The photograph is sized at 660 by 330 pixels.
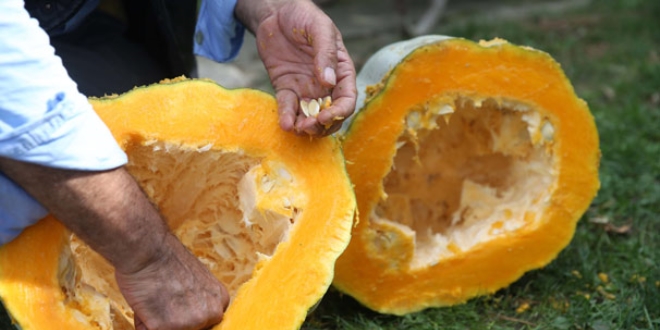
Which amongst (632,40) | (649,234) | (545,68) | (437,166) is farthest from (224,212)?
(632,40)

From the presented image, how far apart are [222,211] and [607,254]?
47.5 inches

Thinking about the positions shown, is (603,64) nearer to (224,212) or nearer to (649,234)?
(649,234)

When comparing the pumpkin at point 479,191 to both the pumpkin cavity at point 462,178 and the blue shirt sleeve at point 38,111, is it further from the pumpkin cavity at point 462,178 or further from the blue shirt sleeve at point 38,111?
the blue shirt sleeve at point 38,111

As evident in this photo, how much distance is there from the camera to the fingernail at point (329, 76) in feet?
5.81

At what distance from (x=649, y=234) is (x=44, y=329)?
6.18ft

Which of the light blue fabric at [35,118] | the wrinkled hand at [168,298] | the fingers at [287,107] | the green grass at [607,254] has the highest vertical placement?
the light blue fabric at [35,118]

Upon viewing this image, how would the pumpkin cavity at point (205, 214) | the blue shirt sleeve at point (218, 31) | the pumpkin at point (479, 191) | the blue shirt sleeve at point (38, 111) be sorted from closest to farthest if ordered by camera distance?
1. the blue shirt sleeve at point (38, 111)
2. the pumpkin cavity at point (205, 214)
3. the pumpkin at point (479, 191)
4. the blue shirt sleeve at point (218, 31)

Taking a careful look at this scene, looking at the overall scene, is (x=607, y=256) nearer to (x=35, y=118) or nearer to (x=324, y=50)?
(x=324, y=50)

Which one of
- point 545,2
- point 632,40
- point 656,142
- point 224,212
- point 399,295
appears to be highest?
point 224,212

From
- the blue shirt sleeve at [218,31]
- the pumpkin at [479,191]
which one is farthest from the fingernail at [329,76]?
the blue shirt sleeve at [218,31]

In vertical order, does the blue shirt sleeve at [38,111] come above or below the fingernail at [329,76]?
above

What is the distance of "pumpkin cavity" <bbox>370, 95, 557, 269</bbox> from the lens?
2123 millimetres

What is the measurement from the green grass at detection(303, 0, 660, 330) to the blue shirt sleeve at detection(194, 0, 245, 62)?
87cm

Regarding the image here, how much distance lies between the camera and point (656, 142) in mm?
3148
